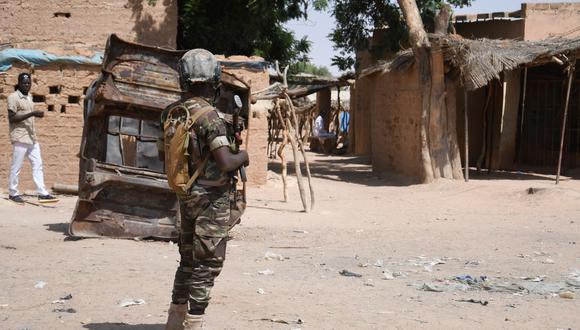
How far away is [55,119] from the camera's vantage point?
12.4m

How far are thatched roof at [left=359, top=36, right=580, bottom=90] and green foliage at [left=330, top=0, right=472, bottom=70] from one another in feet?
13.2

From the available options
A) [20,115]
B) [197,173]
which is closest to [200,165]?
[197,173]

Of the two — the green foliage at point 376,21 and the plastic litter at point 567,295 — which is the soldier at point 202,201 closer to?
the plastic litter at point 567,295

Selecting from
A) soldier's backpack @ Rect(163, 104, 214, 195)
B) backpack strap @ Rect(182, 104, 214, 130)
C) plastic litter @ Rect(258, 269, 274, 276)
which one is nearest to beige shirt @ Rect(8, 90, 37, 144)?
plastic litter @ Rect(258, 269, 274, 276)

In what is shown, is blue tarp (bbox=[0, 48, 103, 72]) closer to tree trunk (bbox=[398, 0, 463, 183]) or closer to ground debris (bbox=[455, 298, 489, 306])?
tree trunk (bbox=[398, 0, 463, 183])

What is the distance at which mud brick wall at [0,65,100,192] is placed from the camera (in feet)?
40.6

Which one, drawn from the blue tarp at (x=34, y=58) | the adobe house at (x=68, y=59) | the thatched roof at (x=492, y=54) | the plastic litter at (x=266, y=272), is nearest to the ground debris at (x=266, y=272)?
the plastic litter at (x=266, y=272)

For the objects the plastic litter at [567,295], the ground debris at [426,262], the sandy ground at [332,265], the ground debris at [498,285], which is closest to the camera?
the sandy ground at [332,265]

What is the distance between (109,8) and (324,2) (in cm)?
427

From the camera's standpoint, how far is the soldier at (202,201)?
14.4ft

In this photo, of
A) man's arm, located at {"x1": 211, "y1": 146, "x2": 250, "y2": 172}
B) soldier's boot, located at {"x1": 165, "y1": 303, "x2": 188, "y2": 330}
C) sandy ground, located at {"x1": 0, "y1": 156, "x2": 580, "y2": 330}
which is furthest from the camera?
sandy ground, located at {"x1": 0, "y1": 156, "x2": 580, "y2": 330}

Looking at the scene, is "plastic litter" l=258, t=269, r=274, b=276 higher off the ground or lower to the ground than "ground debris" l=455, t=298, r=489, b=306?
lower

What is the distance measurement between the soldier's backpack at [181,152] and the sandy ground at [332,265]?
104 cm

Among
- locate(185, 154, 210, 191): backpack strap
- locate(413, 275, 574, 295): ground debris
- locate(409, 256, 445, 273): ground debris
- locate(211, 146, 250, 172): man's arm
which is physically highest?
locate(211, 146, 250, 172): man's arm
